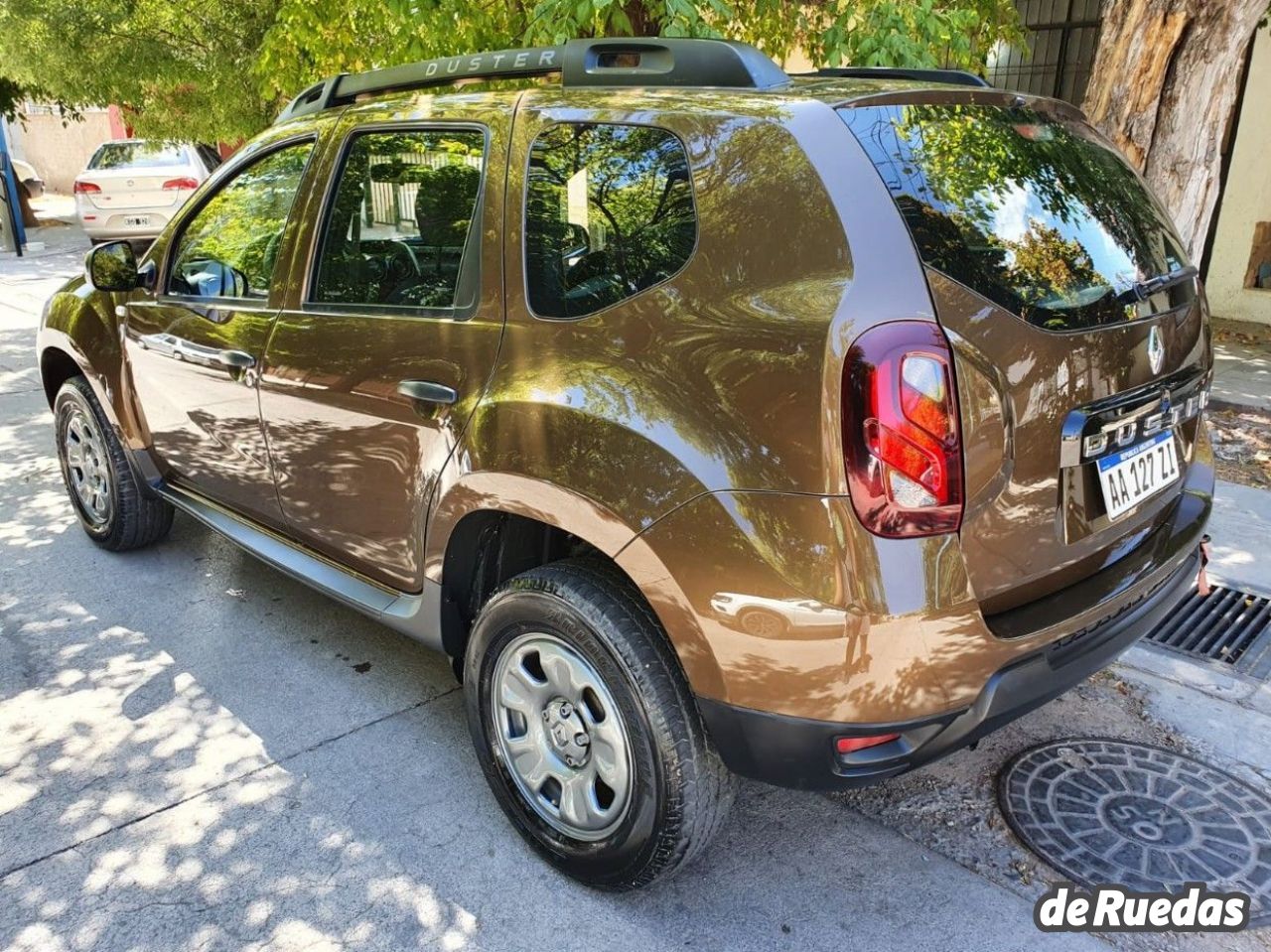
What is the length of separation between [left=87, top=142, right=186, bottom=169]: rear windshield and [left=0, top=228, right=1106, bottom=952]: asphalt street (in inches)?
503

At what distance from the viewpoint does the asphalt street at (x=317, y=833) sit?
2379 mm

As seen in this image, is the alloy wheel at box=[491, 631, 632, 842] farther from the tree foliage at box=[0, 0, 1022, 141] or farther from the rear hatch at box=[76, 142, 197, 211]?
the rear hatch at box=[76, 142, 197, 211]

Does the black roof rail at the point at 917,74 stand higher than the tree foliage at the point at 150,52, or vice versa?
the tree foliage at the point at 150,52

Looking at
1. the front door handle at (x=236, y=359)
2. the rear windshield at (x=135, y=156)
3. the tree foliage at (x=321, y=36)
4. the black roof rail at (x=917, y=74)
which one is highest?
the tree foliage at (x=321, y=36)

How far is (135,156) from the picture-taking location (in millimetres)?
14969

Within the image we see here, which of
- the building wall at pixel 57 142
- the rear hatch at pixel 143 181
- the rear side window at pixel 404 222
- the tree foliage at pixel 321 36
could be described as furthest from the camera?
the building wall at pixel 57 142

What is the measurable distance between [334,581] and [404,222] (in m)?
1.11

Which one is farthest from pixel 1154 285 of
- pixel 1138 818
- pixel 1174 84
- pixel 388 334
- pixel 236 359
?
pixel 1174 84

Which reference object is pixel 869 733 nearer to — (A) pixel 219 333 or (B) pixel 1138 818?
(B) pixel 1138 818

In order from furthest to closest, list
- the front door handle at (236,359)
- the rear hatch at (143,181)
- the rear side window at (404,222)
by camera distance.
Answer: the rear hatch at (143,181)
the front door handle at (236,359)
the rear side window at (404,222)

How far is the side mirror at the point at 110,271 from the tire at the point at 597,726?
2.26 meters

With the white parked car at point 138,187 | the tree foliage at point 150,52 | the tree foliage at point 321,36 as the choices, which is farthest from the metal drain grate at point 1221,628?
the white parked car at point 138,187

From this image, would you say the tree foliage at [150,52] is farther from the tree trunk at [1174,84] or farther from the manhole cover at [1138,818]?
the manhole cover at [1138,818]

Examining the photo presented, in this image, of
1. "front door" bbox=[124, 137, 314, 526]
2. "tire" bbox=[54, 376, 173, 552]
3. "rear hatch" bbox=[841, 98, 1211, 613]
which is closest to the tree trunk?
"rear hatch" bbox=[841, 98, 1211, 613]
